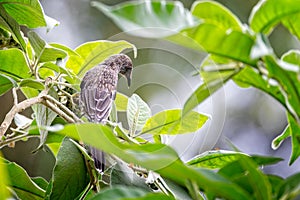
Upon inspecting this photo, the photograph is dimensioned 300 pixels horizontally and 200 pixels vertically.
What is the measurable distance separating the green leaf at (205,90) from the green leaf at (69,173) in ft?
0.82

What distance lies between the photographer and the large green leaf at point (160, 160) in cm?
34

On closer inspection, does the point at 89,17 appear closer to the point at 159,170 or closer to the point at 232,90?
the point at 232,90

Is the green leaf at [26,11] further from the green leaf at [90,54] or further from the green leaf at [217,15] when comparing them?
the green leaf at [217,15]

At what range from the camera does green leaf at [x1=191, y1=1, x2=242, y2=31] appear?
394 mm

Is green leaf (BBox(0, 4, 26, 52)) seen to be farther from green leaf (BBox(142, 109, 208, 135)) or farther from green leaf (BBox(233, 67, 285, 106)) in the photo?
green leaf (BBox(233, 67, 285, 106))

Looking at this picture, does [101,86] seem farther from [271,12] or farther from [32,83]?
[271,12]

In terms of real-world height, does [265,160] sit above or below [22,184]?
above

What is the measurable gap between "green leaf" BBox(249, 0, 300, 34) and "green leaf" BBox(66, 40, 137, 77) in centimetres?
40

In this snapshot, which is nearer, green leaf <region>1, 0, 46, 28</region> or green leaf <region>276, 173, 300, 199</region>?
green leaf <region>276, 173, 300, 199</region>

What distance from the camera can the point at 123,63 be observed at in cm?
99

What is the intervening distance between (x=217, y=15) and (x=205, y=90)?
57 millimetres

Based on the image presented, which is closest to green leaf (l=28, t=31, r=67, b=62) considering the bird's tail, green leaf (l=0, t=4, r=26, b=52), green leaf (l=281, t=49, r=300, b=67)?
green leaf (l=0, t=4, r=26, b=52)

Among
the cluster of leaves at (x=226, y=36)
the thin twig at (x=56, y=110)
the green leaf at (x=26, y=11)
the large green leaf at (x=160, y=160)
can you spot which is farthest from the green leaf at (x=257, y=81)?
the green leaf at (x=26, y=11)

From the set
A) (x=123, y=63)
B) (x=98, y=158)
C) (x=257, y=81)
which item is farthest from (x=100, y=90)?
(x=257, y=81)
